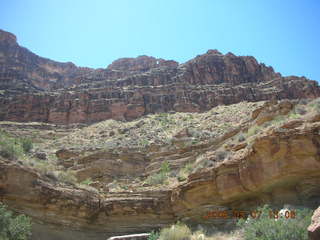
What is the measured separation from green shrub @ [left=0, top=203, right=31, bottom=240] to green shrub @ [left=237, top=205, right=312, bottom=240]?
9.04m

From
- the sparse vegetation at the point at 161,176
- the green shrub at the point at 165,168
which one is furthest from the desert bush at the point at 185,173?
the green shrub at the point at 165,168

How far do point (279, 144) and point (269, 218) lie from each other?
3.10 metres

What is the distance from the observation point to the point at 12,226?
12758 millimetres

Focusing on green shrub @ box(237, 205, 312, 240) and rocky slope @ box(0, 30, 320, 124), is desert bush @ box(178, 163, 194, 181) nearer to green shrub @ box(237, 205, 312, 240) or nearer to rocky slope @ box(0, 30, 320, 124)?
green shrub @ box(237, 205, 312, 240)

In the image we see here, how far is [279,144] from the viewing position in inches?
505

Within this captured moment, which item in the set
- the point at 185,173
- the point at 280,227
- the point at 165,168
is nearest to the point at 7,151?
the point at 185,173

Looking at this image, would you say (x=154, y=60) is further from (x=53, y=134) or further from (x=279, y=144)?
(x=279, y=144)

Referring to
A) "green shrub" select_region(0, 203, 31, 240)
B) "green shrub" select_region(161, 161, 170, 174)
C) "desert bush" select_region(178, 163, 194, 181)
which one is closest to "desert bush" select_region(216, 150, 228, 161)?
"desert bush" select_region(178, 163, 194, 181)

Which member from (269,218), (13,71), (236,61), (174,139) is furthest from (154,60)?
(269,218)

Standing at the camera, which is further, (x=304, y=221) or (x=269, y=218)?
(x=269, y=218)

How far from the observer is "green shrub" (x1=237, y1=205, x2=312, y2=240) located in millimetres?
10305

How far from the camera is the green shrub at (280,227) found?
10305 mm

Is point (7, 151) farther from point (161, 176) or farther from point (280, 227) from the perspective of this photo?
point (280, 227)

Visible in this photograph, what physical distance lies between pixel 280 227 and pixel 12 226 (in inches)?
410
